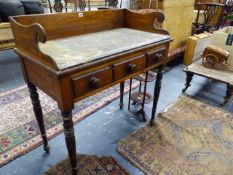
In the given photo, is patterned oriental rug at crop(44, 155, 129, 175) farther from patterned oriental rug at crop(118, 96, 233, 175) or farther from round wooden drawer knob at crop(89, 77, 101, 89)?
round wooden drawer knob at crop(89, 77, 101, 89)

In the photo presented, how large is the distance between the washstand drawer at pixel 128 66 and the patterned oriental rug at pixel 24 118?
87cm

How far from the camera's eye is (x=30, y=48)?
2.96 ft

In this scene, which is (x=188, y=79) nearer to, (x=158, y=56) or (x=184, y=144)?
(x=184, y=144)

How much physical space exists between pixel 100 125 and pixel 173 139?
0.64 m

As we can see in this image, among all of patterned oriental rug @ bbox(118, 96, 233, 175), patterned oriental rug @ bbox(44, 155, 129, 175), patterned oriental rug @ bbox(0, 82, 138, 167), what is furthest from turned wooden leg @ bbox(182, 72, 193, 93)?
patterned oriental rug @ bbox(44, 155, 129, 175)

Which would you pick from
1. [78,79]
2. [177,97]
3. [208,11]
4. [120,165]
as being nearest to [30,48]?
[78,79]

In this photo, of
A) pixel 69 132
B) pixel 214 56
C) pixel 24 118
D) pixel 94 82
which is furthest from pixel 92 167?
pixel 214 56

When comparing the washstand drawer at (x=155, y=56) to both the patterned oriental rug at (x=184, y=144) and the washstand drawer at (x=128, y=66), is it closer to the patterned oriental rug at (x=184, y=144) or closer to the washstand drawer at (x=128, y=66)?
the washstand drawer at (x=128, y=66)

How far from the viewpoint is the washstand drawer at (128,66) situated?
3.50ft

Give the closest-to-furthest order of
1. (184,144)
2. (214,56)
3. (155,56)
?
(155,56) < (184,144) < (214,56)

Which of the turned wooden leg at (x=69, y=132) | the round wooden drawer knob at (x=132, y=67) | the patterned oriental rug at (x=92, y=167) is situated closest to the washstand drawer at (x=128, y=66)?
the round wooden drawer knob at (x=132, y=67)

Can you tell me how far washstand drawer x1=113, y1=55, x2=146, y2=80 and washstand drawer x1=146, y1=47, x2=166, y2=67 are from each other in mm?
48

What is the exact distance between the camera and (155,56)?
4.25ft

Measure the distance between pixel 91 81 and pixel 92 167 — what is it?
2.37 ft
